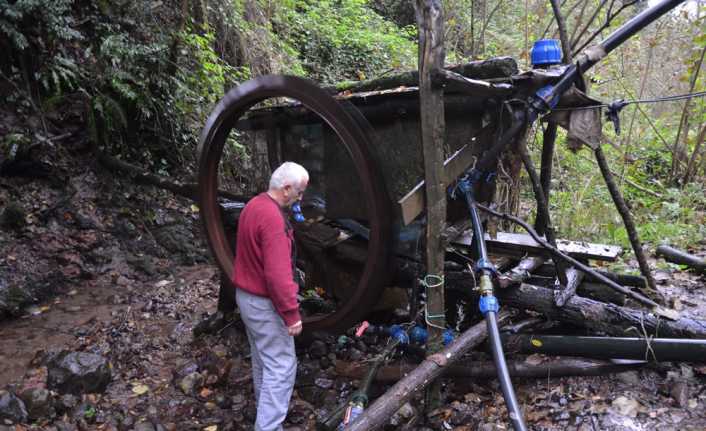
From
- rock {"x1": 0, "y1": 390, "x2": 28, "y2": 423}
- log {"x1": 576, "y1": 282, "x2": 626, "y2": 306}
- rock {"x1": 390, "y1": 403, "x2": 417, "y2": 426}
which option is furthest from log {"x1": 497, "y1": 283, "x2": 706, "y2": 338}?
rock {"x1": 0, "y1": 390, "x2": 28, "y2": 423}

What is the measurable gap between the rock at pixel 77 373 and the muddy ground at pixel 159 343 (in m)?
0.08

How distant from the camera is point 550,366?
310cm

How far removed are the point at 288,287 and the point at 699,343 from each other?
2.40 metres

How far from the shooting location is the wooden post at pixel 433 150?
2.54 meters

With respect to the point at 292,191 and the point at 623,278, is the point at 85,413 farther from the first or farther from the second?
the point at 623,278

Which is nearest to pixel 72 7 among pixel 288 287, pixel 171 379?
pixel 171 379

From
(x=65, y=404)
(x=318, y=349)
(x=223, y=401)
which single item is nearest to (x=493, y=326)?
(x=318, y=349)

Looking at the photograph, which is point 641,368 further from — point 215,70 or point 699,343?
point 215,70

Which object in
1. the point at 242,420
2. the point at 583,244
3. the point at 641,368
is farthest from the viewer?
the point at 583,244

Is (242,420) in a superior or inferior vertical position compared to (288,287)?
inferior

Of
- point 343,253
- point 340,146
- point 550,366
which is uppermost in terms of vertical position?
point 340,146

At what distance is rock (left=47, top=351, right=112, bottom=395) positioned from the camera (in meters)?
3.52

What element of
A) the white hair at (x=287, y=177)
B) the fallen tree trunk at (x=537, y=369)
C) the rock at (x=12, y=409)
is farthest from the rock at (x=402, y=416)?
the rock at (x=12, y=409)

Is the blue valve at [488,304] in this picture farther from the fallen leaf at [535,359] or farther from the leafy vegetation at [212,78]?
the leafy vegetation at [212,78]
